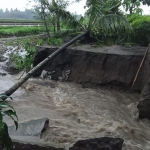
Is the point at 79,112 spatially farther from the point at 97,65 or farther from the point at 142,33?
the point at 142,33

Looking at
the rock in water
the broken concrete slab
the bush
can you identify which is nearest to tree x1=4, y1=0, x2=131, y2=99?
the bush

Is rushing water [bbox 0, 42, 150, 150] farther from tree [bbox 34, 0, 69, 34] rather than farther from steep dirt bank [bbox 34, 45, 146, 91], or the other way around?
tree [bbox 34, 0, 69, 34]

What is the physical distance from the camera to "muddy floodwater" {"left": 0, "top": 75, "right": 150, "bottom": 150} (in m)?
6.15

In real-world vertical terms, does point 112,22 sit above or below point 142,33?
above

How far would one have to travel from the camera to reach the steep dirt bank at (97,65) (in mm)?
10750

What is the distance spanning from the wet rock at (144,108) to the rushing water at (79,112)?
0.17 meters

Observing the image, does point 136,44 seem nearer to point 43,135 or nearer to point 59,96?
point 59,96

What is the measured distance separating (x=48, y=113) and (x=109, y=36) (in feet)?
24.2

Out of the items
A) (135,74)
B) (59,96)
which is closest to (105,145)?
(59,96)

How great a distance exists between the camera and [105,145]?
4.34m

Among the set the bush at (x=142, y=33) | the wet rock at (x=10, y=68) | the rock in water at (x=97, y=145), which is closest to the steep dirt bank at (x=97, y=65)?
the bush at (x=142, y=33)

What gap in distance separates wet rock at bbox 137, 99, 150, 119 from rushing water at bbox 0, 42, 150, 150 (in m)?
0.17

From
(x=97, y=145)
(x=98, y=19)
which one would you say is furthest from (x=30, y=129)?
(x=98, y=19)

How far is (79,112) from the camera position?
8.06 metres
